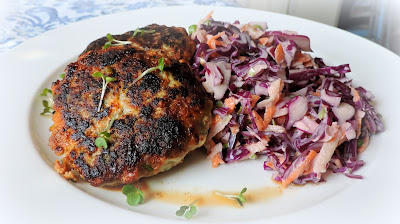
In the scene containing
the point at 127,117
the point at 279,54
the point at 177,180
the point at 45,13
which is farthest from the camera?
the point at 45,13

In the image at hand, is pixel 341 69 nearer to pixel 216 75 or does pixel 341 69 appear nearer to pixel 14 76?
pixel 216 75

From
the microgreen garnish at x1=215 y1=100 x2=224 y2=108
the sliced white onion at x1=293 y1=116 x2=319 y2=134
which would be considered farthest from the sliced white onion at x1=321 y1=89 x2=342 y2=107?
the microgreen garnish at x1=215 y1=100 x2=224 y2=108

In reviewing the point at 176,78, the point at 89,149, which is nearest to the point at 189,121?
the point at 176,78

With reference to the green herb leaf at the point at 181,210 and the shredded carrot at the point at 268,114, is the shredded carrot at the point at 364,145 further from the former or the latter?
the green herb leaf at the point at 181,210

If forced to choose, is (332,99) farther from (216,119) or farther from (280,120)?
(216,119)

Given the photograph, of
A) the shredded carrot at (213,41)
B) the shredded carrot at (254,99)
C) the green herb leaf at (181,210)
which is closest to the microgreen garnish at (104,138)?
the green herb leaf at (181,210)

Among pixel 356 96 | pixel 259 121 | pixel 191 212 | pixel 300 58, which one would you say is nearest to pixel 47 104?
pixel 191 212
